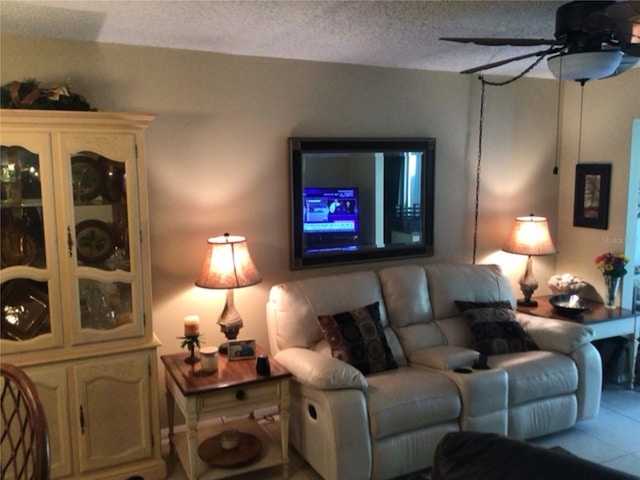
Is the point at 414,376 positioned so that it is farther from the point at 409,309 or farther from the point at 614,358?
the point at 614,358

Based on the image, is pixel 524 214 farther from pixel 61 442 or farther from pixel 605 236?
pixel 61 442

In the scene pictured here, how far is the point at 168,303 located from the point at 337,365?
1.19 meters

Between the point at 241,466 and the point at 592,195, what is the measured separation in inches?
135

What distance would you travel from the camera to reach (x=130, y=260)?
292 centimetres

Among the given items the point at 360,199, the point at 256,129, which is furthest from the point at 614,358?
the point at 256,129

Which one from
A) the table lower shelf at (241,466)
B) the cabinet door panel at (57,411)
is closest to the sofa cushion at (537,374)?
the table lower shelf at (241,466)

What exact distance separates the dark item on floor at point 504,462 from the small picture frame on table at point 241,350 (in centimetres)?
189

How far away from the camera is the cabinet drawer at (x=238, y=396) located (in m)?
2.82

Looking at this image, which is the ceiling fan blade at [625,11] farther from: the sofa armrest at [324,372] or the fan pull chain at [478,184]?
the fan pull chain at [478,184]

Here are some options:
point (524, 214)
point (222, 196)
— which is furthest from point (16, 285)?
point (524, 214)

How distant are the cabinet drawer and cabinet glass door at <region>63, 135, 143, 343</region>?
536 mm

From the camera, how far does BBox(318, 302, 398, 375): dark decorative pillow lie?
3.26 meters

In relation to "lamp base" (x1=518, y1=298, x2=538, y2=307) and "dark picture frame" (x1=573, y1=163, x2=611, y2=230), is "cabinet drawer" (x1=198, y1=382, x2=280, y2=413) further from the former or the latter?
"dark picture frame" (x1=573, y1=163, x2=611, y2=230)

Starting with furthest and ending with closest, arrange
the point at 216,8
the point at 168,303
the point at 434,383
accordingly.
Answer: the point at 168,303 < the point at 434,383 < the point at 216,8
